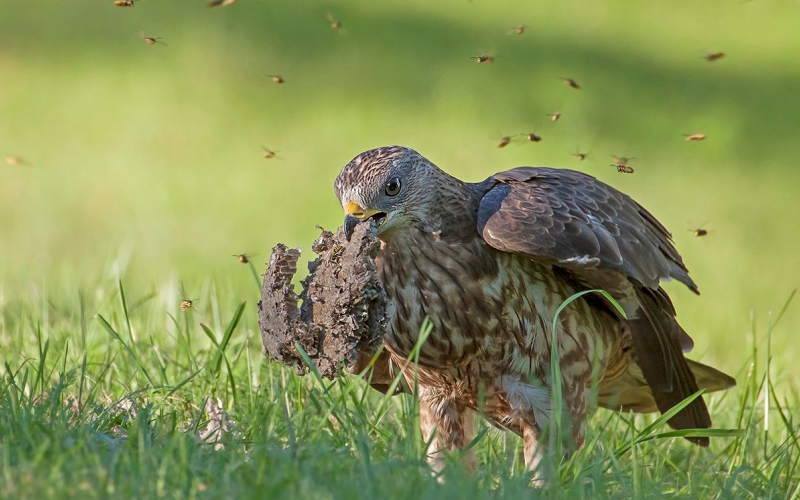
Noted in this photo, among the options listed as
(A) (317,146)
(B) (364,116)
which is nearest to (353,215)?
(A) (317,146)

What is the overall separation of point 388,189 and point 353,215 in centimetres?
17

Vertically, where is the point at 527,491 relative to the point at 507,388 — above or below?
above

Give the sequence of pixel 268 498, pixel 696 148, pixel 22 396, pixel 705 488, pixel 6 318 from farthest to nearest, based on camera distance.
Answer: pixel 696 148, pixel 6 318, pixel 705 488, pixel 22 396, pixel 268 498

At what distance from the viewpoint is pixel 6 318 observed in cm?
579

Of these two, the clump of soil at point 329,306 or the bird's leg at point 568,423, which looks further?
the bird's leg at point 568,423

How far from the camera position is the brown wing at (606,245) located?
4.41m

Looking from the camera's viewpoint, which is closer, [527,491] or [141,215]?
[527,491]

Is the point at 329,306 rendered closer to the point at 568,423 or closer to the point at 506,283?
the point at 506,283

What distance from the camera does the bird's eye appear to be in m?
4.34

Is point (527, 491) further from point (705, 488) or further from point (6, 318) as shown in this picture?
point (6, 318)

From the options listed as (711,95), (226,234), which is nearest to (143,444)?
(226,234)

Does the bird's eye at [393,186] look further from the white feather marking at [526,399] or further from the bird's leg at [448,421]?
the bird's leg at [448,421]

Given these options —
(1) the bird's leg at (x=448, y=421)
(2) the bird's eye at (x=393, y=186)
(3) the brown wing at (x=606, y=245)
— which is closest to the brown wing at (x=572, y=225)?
(3) the brown wing at (x=606, y=245)

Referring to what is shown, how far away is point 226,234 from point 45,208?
169 centimetres
